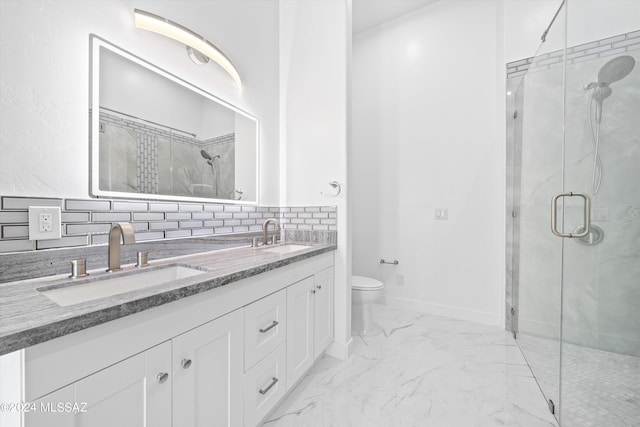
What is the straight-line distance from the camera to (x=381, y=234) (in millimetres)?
2959

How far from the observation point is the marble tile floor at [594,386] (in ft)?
4.16

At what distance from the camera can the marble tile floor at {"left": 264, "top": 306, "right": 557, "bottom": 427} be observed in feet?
4.47

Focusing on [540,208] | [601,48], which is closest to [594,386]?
[540,208]

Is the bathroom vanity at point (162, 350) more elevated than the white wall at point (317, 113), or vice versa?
the white wall at point (317, 113)

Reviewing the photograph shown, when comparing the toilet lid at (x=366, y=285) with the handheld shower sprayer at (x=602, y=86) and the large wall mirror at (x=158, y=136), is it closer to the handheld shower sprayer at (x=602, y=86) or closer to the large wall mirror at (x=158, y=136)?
the large wall mirror at (x=158, y=136)

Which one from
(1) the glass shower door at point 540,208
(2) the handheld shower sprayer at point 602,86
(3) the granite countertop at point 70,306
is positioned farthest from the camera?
(1) the glass shower door at point 540,208

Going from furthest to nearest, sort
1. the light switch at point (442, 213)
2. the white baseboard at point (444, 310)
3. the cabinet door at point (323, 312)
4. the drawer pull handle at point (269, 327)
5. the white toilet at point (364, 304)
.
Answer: the light switch at point (442, 213)
the white baseboard at point (444, 310)
the white toilet at point (364, 304)
the cabinet door at point (323, 312)
the drawer pull handle at point (269, 327)

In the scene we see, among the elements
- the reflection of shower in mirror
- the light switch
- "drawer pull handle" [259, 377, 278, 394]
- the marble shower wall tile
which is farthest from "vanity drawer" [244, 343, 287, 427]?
the light switch

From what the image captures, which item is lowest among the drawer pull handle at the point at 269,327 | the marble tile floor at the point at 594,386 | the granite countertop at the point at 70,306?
the marble tile floor at the point at 594,386

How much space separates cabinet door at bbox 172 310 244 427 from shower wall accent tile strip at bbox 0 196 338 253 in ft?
2.11

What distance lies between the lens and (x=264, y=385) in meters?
1.24

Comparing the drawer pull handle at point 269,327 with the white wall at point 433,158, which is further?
the white wall at point 433,158

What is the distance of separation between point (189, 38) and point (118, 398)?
1708 mm

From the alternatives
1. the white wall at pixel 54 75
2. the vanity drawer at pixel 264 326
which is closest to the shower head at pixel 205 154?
the white wall at pixel 54 75
